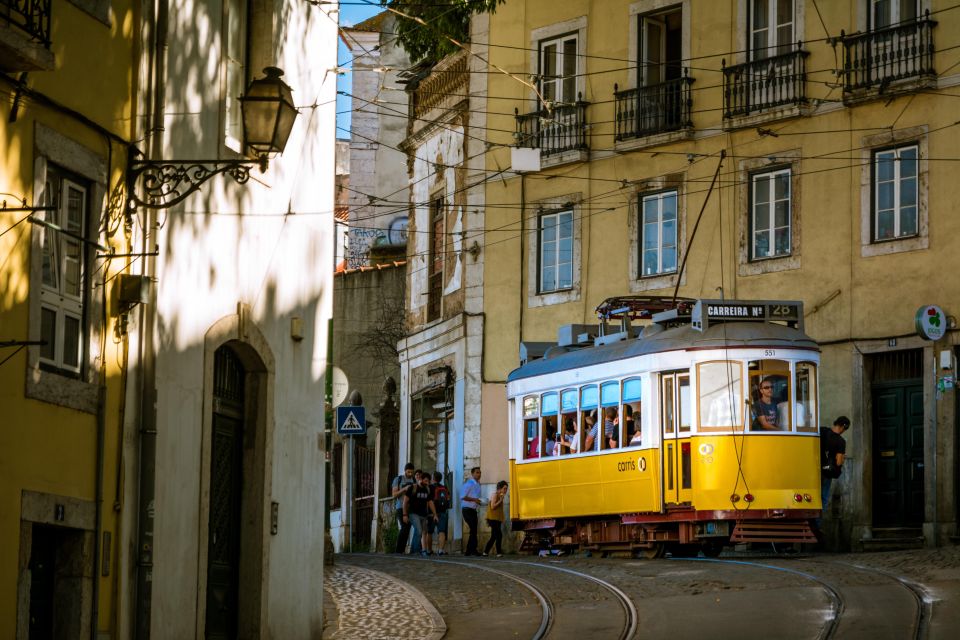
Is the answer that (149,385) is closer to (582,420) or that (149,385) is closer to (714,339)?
(714,339)

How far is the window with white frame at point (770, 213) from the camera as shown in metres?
30.2

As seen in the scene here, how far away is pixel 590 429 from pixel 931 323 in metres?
5.07

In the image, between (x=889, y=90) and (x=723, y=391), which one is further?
(x=889, y=90)

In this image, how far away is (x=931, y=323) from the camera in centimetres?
2698

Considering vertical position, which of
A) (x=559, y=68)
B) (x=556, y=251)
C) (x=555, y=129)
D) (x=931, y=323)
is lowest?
(x=931, y=323)

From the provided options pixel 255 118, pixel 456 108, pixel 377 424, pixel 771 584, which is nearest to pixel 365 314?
pixel 377 424

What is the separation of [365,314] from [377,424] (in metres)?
3.00

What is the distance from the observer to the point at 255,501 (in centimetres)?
1652

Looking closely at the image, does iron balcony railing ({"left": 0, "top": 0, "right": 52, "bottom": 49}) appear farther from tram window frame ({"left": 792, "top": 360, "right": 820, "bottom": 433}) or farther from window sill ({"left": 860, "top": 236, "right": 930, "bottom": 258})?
window sill ({"left": 860, "top": 236, "right": 930, "bottom": 258})

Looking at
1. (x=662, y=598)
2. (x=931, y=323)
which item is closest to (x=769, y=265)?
(x=931, y=323)

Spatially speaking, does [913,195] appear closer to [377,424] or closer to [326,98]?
[326,98]

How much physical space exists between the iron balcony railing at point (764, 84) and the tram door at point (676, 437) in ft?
22.5

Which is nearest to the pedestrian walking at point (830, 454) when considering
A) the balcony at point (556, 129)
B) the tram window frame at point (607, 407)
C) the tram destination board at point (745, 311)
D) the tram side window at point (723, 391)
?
the tram destination board at point (745, 311)

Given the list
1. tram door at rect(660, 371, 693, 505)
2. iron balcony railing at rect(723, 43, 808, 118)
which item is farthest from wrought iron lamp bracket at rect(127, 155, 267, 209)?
iron balcony railing at rect(723, 43, 808, 118)
